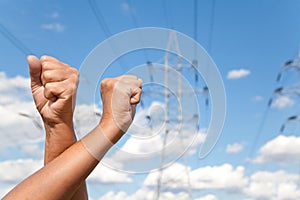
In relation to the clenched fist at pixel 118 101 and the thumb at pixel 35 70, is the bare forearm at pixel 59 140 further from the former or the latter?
the clenched fist at pixel 118 101

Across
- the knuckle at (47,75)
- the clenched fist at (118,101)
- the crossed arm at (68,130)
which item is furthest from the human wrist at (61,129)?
the clenched fist at (118,101)

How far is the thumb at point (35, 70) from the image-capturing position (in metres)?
1.21

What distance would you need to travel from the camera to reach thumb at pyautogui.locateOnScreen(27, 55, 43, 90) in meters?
1.21

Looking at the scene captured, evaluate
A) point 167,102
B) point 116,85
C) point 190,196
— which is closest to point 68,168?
point 116,85

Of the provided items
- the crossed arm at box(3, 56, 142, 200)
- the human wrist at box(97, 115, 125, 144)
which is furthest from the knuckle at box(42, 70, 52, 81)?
the human wrist at box(97, 115, 125, 144)

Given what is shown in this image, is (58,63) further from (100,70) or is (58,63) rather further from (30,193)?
(30,193)

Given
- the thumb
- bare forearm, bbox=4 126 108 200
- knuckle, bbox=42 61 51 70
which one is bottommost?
bare forearm, bbox=4 126 108 200

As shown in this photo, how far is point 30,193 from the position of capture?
92 cm

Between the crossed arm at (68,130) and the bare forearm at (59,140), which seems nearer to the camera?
the crossed arm at (68,130)

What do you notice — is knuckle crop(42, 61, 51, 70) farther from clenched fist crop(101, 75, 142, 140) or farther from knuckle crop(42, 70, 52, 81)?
clenched fist crop(101, 75, 142, 140)

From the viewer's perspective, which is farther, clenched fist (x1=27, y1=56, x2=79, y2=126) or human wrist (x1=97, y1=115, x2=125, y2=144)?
clenched fist (x1=27, y1=56, x2=79, y2=126)

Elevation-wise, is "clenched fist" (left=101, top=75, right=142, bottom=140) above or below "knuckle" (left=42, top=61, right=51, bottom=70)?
below

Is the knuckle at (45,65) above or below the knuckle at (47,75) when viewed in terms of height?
above

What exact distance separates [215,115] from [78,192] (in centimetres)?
40
